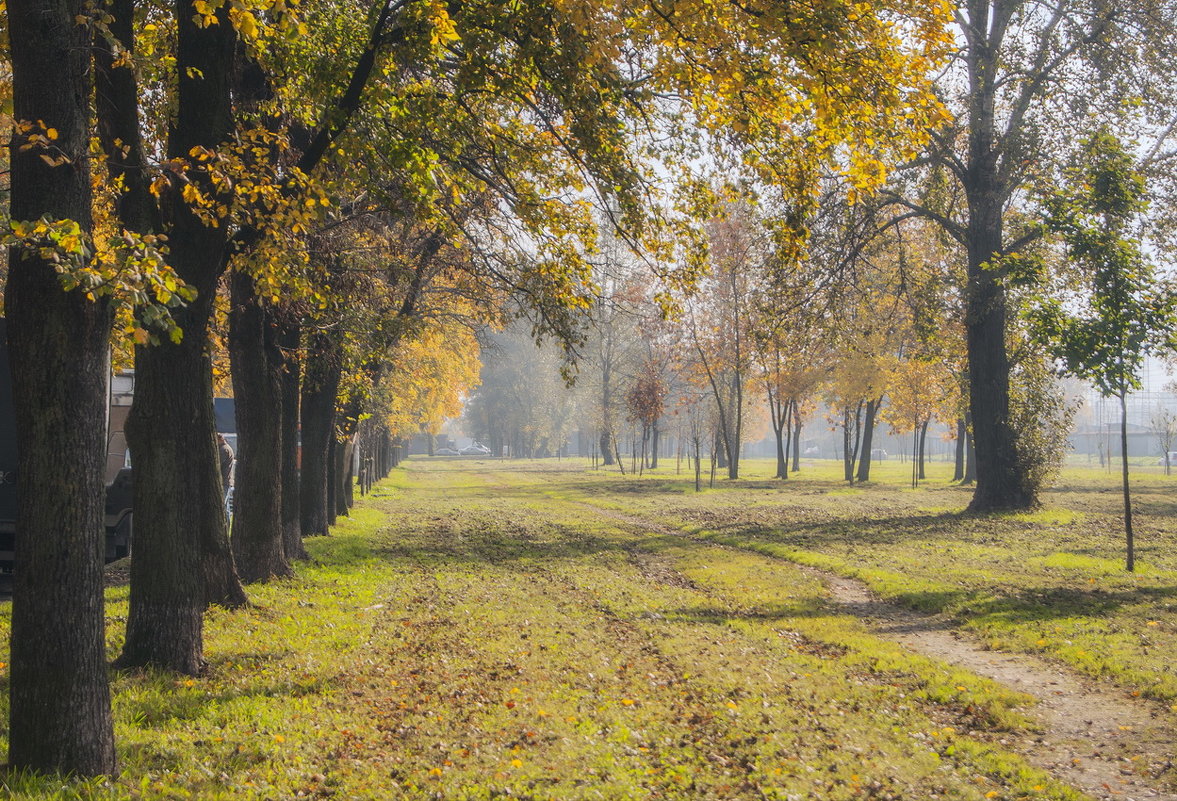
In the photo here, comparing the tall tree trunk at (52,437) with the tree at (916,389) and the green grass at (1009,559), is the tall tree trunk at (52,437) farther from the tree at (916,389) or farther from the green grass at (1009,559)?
the tree at (916,389)

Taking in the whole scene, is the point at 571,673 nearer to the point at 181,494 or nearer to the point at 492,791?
the point at 492,791

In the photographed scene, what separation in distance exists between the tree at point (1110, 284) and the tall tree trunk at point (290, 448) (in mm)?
11989

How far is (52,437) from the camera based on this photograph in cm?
539

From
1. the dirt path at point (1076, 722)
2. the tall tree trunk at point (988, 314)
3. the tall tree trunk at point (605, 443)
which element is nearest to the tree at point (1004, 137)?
the tall tree trunk at point (988, 314)

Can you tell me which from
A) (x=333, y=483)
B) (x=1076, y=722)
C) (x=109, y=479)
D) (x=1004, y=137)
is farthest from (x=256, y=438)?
(x=1004, y=137)

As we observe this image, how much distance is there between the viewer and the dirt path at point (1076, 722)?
627 cm

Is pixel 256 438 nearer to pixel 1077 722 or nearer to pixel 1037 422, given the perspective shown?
pixel 1077 722

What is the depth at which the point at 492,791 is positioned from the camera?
5.86 meters

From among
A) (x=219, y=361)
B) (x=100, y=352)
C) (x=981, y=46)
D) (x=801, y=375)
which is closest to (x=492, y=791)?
(x=100, y=352)

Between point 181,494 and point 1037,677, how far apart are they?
807 centimetres

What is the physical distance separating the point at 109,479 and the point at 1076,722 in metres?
16.1

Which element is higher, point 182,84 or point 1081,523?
point 182,84

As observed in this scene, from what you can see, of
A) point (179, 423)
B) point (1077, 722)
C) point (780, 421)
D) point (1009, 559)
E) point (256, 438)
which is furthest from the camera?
point (780, 421)

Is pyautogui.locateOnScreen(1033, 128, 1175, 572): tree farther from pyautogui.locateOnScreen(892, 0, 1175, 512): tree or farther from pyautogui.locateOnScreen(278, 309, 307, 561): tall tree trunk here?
pyautogui.locateOnScreen(278, 309, 307, 561): tall tree trunk
